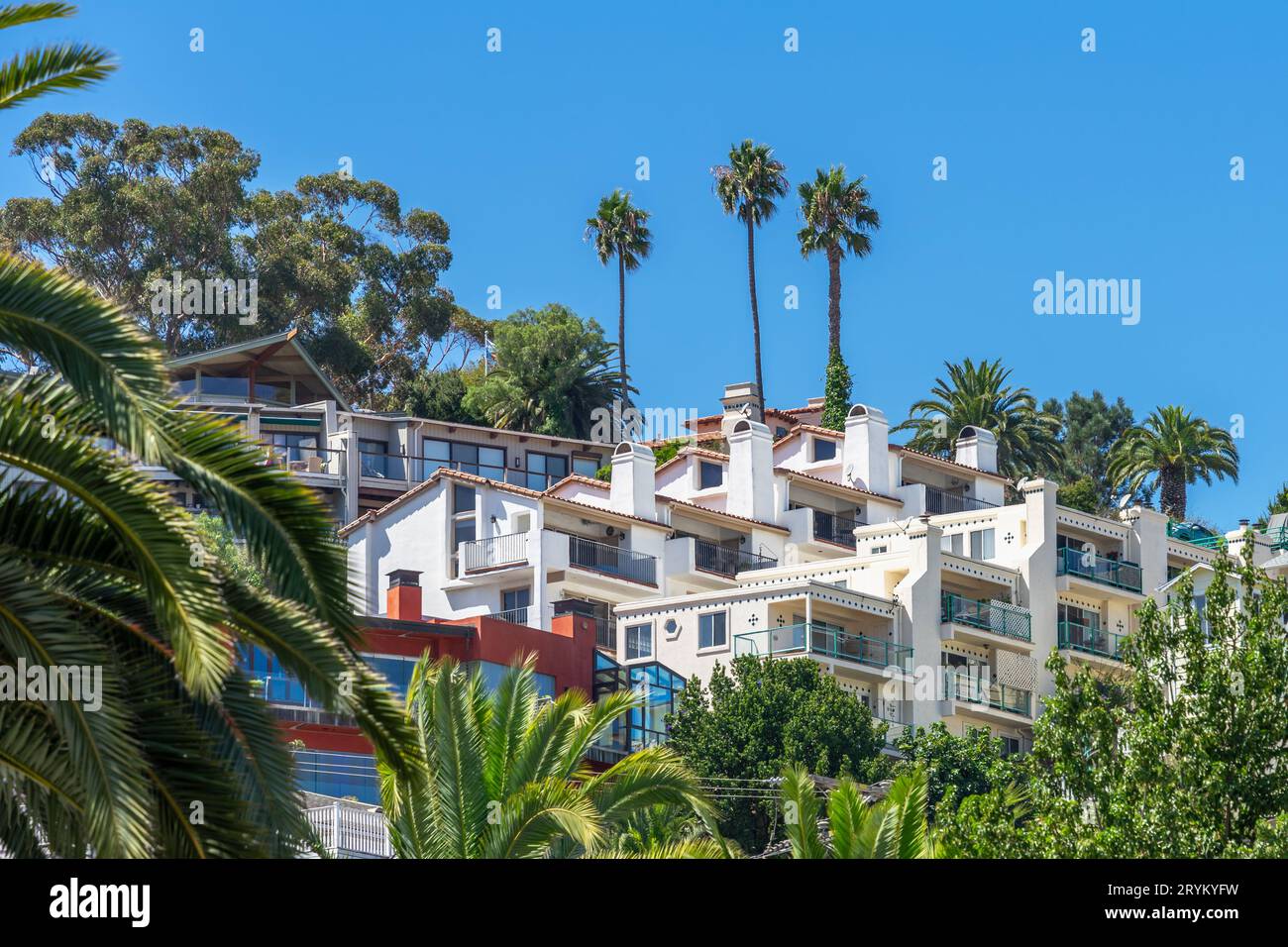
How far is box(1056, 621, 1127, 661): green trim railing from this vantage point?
252ft

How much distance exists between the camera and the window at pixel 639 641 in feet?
227

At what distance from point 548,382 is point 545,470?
931 centimetres

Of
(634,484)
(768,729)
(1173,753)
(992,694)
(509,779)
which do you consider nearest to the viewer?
(509,779)

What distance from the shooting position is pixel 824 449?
88.2 metres

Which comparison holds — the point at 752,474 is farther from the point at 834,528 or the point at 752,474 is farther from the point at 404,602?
the point at 404,602

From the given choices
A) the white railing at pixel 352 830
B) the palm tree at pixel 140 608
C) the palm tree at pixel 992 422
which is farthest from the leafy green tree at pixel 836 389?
the palm tree at pixel 140 608

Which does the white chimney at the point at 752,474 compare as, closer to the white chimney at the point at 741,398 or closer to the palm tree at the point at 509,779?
the white chimney at the point at 741,398

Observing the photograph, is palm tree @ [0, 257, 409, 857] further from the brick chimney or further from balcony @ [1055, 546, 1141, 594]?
balcony @ [1055, 546, 1141, 594]

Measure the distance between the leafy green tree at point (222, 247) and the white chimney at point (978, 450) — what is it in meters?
34.4

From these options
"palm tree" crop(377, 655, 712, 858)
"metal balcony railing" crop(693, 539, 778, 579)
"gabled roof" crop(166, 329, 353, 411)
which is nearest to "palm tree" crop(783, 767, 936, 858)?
"palm tree" crop(377, 655, 712, 858)

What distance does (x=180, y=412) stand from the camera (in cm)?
1509

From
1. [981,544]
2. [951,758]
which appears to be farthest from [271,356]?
[951,758]
